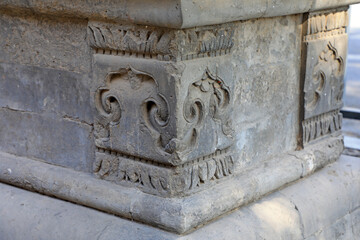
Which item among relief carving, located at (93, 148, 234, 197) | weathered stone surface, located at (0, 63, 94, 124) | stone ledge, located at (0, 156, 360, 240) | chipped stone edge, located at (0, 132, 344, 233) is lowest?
stone ledge, located at (0, 156, 360, 240)

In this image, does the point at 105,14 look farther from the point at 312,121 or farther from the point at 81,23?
the point at 312,121

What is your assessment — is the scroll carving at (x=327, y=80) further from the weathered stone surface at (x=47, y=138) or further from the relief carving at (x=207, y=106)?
the weathered stone surface at (x=47, y=138)

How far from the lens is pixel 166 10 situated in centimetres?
262

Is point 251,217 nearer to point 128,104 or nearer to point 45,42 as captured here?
point 128,104

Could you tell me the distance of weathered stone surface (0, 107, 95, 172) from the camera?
3236 millimetres

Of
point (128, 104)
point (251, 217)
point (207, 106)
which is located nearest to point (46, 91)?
point (128, 104)

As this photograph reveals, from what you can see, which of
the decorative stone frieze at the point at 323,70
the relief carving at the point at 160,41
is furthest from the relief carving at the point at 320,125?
the relief carving at the point at 160,41

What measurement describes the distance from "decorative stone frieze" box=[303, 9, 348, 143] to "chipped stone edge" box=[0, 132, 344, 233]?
0.15 metres

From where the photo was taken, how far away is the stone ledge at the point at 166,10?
Result: 261 cm

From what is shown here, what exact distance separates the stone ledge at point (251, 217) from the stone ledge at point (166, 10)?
926mm

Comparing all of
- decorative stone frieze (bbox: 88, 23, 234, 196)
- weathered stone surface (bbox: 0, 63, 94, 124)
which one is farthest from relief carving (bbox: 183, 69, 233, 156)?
weathered stone surface (bbox: 0, 63, 94, 124)

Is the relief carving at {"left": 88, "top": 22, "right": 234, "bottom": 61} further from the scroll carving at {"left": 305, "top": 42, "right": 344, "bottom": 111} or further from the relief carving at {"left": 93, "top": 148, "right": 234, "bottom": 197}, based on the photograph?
the scroll carving at {"left": 305, "top": 42, "right": 344, "bottom": 111}

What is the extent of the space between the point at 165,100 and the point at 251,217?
783mm

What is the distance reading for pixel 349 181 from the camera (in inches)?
150
